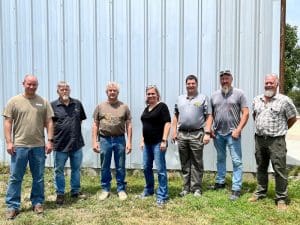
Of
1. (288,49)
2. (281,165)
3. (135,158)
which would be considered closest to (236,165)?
(281,165)

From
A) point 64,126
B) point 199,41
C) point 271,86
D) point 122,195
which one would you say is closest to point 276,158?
point 271,86

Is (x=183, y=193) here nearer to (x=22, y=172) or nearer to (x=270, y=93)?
(x=270, y=93)

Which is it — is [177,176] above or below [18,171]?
below

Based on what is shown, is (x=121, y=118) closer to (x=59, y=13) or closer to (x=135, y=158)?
(x=135, y=158)

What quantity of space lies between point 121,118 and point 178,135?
847 mm

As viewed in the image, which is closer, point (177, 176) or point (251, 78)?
point (251, 78)

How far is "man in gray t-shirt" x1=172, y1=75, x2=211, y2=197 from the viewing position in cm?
550

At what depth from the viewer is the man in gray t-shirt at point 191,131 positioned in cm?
550

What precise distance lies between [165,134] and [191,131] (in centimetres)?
46

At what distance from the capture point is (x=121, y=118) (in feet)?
18.1

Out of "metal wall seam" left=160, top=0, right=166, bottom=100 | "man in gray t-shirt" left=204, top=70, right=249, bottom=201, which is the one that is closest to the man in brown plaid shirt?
"man in gray t-shirt" left=204, top=70, right=249, bottom=201

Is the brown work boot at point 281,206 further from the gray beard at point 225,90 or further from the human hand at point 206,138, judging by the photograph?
the gray beard at point 225,90

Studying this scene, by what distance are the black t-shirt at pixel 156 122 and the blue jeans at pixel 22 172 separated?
1.39 meters

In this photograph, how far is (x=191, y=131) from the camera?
5562 mm
